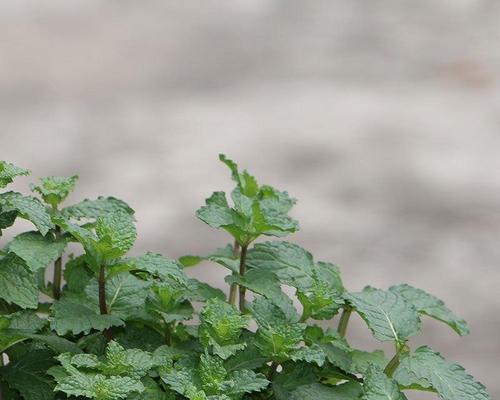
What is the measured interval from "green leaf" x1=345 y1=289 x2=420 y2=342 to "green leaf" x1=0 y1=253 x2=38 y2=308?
0.32 meters

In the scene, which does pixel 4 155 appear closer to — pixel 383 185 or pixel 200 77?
pixel 200 77

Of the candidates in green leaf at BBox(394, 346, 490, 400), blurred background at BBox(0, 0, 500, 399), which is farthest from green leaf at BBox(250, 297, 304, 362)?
blurred background at BBox(0, 0, 500, 399)

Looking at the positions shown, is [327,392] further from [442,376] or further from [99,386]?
[99,386]

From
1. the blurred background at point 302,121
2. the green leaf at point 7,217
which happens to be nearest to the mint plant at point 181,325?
→ the green leaf at point 7,217

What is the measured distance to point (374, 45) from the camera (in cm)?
454

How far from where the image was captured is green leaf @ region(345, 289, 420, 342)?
114 cm

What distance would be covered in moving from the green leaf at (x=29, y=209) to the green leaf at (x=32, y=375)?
14 cm

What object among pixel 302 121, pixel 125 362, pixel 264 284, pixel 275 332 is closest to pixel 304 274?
pixel 264 284

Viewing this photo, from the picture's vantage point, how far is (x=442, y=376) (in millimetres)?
1103

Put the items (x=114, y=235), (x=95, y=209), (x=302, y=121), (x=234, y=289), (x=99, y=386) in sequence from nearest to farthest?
1. (x=99, y=386)
2. (x=114, y=235)
3. (x=95, y=209)
4. (x=234, y=289)
5. (x=302, y=121)

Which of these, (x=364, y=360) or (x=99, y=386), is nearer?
(x=99, y=386)

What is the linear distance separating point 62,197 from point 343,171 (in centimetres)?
262

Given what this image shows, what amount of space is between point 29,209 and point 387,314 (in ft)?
1.25

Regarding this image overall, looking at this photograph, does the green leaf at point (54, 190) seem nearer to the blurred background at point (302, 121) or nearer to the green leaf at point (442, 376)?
the green leaf at point (442, 376)
